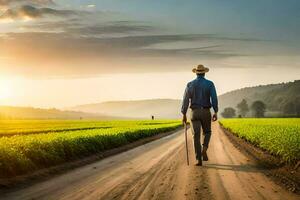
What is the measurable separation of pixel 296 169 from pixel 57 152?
8577mm

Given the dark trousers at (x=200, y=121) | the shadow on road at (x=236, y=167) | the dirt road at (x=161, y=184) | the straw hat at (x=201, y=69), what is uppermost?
the straw hat at (x=201, y=69)

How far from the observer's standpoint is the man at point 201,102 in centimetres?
1583

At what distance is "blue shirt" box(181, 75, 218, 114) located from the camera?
16.0 meters

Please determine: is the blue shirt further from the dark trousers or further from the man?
the dark trousers

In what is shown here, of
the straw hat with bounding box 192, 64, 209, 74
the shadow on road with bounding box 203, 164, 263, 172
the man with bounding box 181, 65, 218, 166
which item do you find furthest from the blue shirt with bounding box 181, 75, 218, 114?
the shadow on road with bounding box 203, 164, 263, 172

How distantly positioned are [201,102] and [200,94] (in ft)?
0.86

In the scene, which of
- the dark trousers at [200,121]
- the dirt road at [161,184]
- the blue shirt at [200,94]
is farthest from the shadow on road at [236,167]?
the blue shirt at [200,94]

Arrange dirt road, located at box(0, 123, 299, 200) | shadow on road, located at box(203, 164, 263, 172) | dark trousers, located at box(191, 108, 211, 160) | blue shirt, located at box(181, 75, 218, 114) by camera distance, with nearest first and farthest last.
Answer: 1. dirt road, located at box(0, 123, 299, 200)
2. shadow on road, located at box(203, 164, 263, 172)
3. dark trousers, located at box(191, 108, 211, 160)
4. blue shirt, located at box(181, 75, 218, 114)

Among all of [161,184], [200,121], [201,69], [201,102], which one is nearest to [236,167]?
[200,121]

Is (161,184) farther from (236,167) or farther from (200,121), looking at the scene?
(200,121)

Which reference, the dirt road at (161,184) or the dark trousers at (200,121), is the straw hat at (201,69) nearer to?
the dark trousers at (200,121)

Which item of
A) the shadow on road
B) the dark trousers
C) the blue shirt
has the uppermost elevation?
the blue shirt

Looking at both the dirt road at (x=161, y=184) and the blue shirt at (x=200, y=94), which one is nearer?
the dirt road at (x=161, y=184)

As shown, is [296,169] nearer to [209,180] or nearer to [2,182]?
[209,180]
